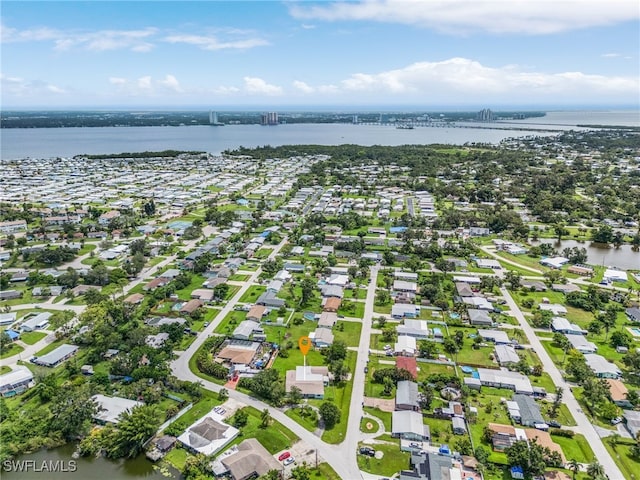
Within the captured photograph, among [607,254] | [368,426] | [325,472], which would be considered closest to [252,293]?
[368,426]

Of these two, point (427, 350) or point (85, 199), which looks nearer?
point (427, 350)

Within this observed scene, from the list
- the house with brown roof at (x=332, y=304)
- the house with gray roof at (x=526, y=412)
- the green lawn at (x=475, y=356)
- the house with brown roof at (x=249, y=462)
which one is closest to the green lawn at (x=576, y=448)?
the house with gray roof at (x=526, y=412)

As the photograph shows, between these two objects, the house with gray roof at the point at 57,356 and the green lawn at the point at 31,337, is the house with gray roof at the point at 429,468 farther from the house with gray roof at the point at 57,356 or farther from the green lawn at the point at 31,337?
the green lawn at the point at 31,337

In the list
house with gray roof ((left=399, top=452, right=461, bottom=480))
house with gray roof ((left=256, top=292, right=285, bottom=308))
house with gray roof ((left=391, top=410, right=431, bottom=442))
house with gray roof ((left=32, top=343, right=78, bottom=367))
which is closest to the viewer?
house with gray roof ((left=399, top=452, right=461, bottom=480))

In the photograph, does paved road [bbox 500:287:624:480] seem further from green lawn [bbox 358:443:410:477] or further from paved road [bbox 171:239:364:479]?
paved road [bbox 171:239:364:479]

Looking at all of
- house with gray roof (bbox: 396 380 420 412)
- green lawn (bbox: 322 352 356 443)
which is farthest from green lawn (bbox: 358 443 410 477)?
house with gray roof (bbox: 396 380 420 412)

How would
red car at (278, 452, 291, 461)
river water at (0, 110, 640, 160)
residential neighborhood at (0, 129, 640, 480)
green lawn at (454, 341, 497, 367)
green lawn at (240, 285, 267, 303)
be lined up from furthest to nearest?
river water at (0, 110, 640, 160) → green lawn at (240, 285, 267, 303) → green lawn at (454, 341, 497, 367) → residential neighborhood at (0, 129, 640, 480) → red car at (278, 452, 291, 461)

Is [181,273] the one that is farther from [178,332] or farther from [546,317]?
[546,317]

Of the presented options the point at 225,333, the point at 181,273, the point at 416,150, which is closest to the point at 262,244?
the point at 181,273
